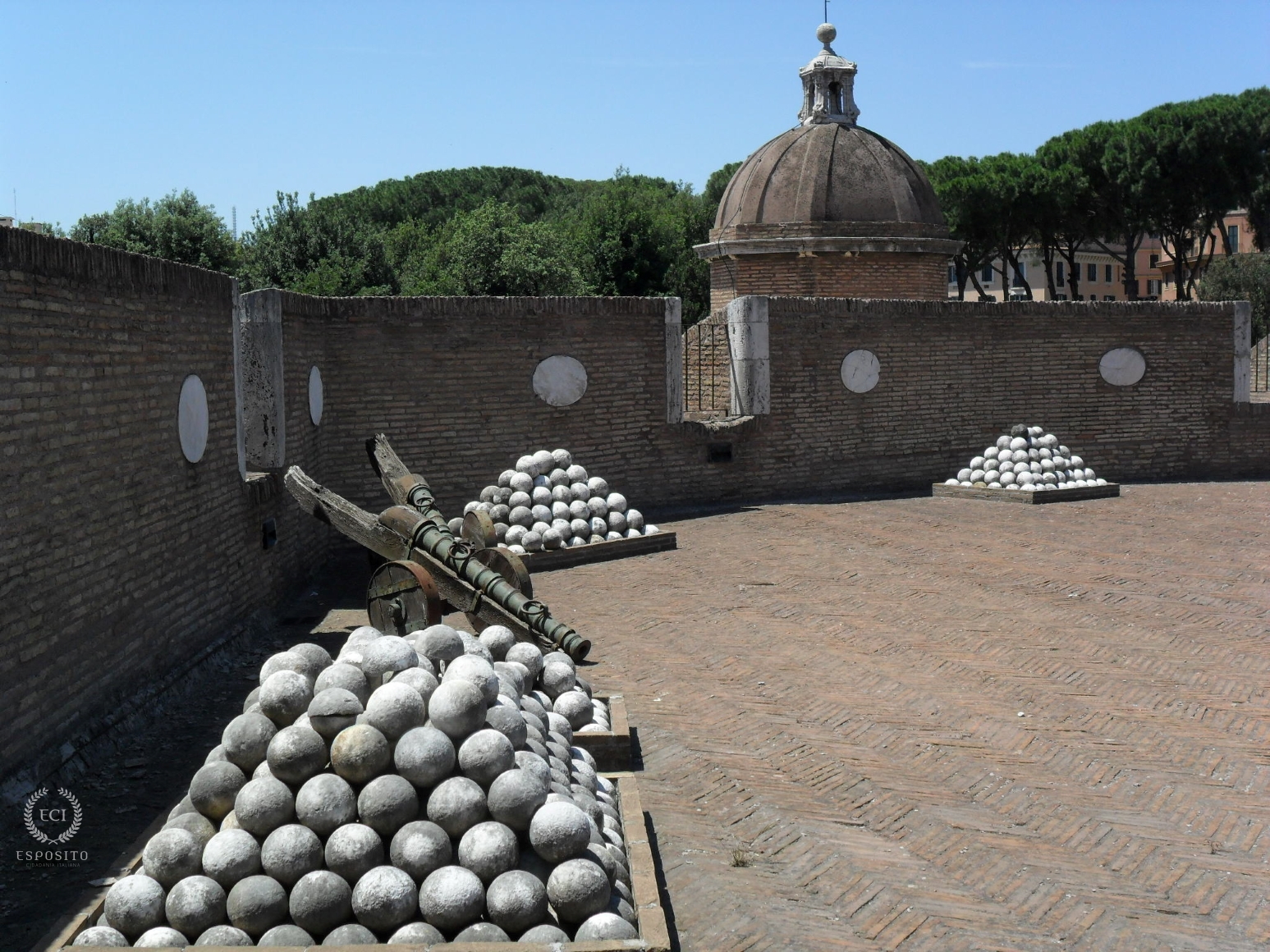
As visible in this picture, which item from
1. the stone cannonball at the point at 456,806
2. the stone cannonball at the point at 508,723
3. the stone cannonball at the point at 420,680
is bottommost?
the stone cannonball at the point at 456,806

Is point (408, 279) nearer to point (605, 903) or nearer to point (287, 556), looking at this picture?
point (287, 556)

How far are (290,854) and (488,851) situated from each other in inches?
25.6

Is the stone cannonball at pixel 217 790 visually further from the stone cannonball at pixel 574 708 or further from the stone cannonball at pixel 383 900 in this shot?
the stone cannonball at pixel 574 708

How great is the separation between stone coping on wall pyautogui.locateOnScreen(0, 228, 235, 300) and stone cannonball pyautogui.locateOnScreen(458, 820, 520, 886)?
364 cm

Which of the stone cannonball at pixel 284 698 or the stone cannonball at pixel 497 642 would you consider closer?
the stone cannonball at pixel 284 698

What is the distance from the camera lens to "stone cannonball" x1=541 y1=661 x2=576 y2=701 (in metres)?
6.25

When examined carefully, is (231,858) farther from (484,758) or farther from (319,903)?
(484,758)

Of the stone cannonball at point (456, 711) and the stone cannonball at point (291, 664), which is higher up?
the stone cannonball at point (291, 664)

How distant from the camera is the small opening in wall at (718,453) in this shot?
51.5 ft

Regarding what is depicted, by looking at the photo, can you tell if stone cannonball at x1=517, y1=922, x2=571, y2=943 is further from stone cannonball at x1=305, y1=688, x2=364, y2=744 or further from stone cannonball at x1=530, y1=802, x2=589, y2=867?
stone cannonball at x1=305, y1=688, x2=364, y2=744

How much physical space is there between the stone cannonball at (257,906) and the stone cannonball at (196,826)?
0.32 metres

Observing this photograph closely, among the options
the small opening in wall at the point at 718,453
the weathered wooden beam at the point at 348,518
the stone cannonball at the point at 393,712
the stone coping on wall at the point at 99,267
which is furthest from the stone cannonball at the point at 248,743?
the small opening in wall at the point at 718,453

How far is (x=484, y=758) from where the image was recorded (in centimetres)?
428

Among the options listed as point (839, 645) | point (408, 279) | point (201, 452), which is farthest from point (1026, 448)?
point (408, 279)
